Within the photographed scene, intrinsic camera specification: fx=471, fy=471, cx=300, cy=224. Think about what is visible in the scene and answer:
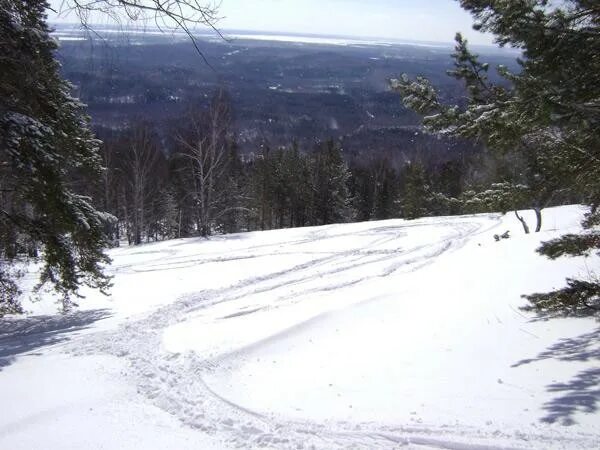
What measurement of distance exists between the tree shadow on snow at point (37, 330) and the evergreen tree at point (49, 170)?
458mm

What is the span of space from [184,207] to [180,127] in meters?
19.9

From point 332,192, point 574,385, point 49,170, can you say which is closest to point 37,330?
point 49,170

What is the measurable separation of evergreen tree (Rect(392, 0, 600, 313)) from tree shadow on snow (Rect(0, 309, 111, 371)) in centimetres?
748

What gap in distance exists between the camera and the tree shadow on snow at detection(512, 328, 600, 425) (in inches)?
193

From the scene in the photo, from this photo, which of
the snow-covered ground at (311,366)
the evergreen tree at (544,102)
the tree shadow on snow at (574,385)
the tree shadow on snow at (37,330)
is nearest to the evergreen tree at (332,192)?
the snow-covered ground at (311,366)

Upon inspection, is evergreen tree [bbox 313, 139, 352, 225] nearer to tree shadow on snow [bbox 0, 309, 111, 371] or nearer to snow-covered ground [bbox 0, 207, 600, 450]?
snow-covered ground [bbox 0, 207, 600, 450]

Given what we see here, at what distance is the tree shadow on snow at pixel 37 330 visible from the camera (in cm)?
823

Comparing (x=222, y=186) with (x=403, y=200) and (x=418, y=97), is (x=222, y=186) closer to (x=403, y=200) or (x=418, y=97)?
(x=403, y=200)

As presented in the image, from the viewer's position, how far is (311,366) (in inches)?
283

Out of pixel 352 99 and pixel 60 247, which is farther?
pixel 352 99

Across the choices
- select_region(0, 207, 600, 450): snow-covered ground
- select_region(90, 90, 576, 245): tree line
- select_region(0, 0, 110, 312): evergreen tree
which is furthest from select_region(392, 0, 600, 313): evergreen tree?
select_region(90, 90, 576, 245): tree line

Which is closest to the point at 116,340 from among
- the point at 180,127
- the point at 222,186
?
the point at 180,127

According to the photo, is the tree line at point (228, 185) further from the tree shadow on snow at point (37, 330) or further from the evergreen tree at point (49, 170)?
the evergreen tree at point (49, 170)

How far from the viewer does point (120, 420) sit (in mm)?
5613
